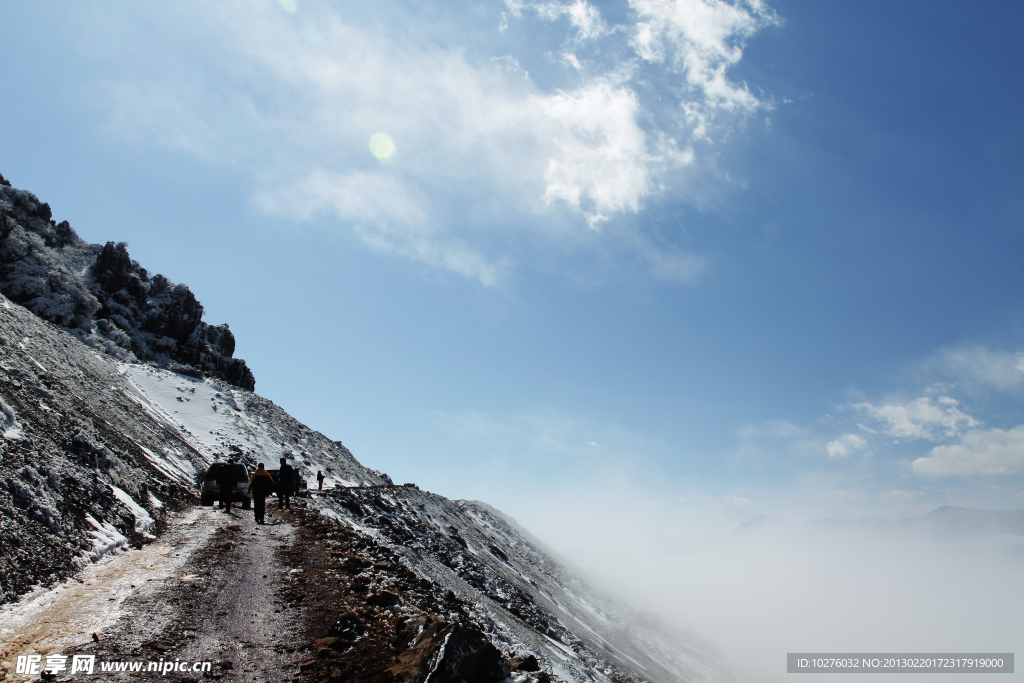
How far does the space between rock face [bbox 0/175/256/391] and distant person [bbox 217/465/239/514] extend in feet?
197

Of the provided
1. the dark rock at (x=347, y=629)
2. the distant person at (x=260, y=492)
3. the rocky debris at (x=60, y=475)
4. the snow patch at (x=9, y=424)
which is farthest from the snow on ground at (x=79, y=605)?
the distant person at (x=260, y=492)

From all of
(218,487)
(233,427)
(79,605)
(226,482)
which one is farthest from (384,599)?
(233,427)

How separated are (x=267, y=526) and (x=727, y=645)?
17205 centimetres

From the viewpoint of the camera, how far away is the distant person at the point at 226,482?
18.3 m

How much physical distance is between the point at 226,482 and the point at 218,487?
1.47 ft

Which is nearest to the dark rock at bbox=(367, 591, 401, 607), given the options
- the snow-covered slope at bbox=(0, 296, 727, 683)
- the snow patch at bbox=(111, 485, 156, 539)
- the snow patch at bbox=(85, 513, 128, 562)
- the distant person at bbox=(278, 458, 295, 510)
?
the snow-covered slope at bbox=(0, 296, 727, 683)

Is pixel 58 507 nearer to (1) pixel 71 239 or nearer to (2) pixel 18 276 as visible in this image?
(2) pixel 18 276

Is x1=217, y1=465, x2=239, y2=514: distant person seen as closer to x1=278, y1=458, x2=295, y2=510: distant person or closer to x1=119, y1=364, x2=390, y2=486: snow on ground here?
x1=278, y1=458, x2=295, y2=510: distant person

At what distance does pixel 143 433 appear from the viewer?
22.7 meters

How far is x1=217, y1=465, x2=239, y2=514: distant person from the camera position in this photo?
60.2ft

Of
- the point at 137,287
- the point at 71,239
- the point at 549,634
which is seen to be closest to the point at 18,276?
the point at 137,287

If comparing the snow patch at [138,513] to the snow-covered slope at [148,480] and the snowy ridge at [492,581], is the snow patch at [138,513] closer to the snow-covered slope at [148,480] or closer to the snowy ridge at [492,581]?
the snow-covered slope at [148,480]

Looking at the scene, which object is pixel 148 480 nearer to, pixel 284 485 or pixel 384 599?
pixel 284 485

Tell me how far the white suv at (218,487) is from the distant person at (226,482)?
52 mm
